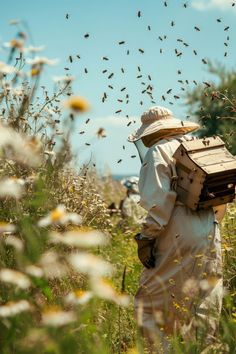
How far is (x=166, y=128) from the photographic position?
5133 millimetres

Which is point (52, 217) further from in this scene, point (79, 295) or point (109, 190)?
point (109, 190)

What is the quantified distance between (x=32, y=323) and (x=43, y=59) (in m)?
1.20

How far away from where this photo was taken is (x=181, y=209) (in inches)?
198

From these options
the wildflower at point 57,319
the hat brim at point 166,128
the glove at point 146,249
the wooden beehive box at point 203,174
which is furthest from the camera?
the hat brim at point 166,128

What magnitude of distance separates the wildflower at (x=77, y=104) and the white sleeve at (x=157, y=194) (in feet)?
7.58

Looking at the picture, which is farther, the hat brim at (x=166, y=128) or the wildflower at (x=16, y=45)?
the hat brim at (x=166, y=128)

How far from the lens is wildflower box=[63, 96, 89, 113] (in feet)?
8.56

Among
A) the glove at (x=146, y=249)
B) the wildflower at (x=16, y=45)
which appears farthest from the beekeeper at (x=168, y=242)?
the wildflower at (x=16, y=45)

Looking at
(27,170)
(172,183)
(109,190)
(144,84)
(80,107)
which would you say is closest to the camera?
(80,107)

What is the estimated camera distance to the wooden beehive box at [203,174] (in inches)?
191

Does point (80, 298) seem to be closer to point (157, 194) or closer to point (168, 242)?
point (157, 194)

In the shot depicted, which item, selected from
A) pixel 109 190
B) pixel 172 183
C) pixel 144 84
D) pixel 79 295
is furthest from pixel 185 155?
pixel 109 190

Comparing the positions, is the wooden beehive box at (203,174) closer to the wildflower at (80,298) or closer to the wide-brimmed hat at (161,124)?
the wide-brimmed hat at (161,124)

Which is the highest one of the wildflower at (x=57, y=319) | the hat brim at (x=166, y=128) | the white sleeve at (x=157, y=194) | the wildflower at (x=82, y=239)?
the hat brim at (x=166, y=128)
